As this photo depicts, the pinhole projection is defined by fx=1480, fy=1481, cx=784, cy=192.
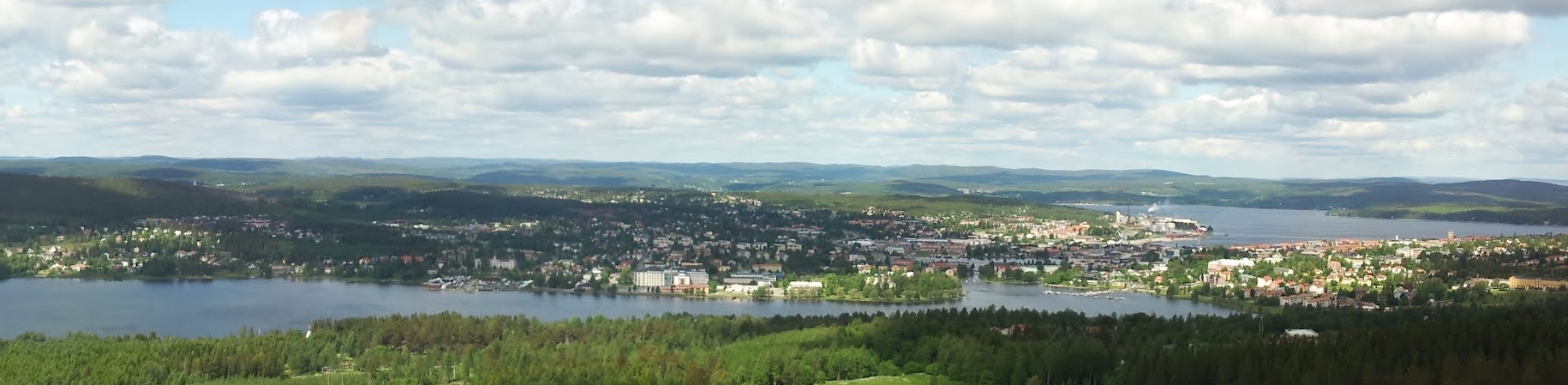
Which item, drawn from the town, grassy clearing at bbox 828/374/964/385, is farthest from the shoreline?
grassy clearing at bbox 828/374/964/385

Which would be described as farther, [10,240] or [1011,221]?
[1011,221]

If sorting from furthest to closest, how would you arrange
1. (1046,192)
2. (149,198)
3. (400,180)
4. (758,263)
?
1. (1046,192)
2. (400,180)
3. (149,198)
4. (758,263)

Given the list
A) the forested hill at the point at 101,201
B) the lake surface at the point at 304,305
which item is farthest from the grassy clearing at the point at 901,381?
the forested hill at the point at 101,201

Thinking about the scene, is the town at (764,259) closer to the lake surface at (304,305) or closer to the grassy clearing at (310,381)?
the lake surface at (304,305)

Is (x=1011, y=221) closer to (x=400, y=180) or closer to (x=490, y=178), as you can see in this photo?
(x=400, y=180)

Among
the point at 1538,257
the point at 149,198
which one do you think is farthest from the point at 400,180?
the point at 1538,257

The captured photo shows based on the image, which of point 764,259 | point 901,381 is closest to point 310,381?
point 901,381

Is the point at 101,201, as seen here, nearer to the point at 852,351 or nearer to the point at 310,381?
the point at 310,381
